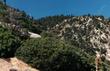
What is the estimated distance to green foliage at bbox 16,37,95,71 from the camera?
33500mm

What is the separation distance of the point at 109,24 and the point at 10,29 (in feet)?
458

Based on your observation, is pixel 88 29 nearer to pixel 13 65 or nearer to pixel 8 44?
pixel 8 44

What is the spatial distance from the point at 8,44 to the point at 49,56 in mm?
4528

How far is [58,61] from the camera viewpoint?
3369 cm

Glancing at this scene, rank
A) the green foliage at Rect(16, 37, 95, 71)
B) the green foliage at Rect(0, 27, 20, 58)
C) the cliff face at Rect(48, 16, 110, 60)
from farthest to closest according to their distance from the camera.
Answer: the cliff face at Rect(48, 16, 110, 60)
the green foliage at Rect(0, 27, 20, 58)
the green foliage at Rect(16, 37, 95, 71)

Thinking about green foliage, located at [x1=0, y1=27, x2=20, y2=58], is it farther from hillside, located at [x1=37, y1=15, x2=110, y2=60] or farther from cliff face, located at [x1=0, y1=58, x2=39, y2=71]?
hillside, located at [x1=37, y1=15, x2=110, y2=60]

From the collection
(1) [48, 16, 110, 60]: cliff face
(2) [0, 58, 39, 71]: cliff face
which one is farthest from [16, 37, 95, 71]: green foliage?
(1) [48, 16, 110, 60]: cliff face

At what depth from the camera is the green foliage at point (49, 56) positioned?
110ft

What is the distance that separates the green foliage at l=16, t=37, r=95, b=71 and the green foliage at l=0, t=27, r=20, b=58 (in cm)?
89

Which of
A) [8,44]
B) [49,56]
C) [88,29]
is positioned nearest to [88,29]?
[88,29]

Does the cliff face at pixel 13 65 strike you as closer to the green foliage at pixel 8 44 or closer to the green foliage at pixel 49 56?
the green foliage at pixel 49 56

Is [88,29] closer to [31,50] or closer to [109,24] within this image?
[109,24]

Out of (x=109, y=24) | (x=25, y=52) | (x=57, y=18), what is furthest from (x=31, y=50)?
(x=57, y=18)

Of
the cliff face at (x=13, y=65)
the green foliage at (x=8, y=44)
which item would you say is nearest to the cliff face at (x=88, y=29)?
the green foliage at (x=8, y=44)
